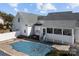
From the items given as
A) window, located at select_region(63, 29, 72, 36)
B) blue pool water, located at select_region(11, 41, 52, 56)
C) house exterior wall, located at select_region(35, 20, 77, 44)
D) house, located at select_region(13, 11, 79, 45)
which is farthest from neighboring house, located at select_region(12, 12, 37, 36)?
window, located at select_region(63, 29, 72, 36)

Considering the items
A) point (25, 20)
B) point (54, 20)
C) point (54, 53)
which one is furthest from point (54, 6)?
point (54, 53)

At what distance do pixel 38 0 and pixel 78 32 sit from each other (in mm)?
1634

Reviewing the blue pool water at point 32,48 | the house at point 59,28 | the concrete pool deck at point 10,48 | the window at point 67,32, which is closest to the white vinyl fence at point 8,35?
the concrete pool deck at point 10,48

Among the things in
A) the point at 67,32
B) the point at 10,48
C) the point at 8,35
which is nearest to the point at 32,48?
the point at 10,48

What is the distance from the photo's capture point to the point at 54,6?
198 inches

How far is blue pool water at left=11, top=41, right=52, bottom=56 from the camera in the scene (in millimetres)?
4848

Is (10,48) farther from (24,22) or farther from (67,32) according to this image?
(67,32)

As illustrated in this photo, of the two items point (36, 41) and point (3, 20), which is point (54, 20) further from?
point (3, 20)

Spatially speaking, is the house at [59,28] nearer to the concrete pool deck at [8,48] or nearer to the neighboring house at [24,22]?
the neighboring house at [24,22]

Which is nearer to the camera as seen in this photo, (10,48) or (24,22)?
(10,48)

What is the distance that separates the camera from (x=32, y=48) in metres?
4.88

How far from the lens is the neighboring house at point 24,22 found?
5176 millimetres

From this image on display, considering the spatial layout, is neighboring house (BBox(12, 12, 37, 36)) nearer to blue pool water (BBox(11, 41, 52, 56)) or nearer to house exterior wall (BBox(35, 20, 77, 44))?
house exterior wall (BBox(35, 20, 77, 44))

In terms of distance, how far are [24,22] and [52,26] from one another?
1003 millimetres
